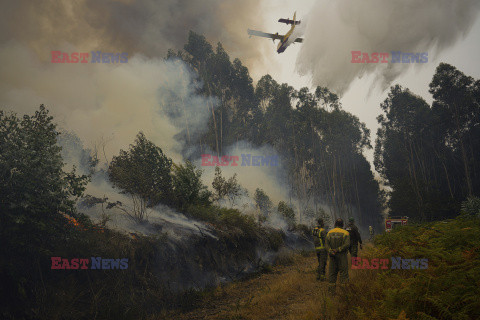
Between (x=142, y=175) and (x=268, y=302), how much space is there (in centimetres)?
724

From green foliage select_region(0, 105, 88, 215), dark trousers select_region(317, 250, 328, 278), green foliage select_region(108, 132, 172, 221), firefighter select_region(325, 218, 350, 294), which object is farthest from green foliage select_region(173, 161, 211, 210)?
firefighter select_region(325, 218, 350, 294)

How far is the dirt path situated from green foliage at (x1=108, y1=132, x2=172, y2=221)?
443 centimetres

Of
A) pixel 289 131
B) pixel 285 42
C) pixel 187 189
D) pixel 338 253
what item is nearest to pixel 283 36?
pixel 285 42

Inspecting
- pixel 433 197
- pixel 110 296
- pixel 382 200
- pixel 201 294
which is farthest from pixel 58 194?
pixel 382 200

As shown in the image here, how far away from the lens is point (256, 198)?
3625 centimetres

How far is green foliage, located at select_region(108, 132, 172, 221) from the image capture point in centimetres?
1133

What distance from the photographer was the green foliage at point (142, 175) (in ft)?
37.2

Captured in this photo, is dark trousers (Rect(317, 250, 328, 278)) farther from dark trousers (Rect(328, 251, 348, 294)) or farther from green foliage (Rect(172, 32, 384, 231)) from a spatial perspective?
A: green foliage (Rect(172, 32, 384, 231))

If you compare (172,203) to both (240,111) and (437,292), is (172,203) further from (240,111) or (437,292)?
(240,111)

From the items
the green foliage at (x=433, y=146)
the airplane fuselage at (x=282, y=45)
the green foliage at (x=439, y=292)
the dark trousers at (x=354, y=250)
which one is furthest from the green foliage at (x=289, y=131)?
the green foliage at (x=439, y=292)

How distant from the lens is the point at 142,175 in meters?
11.6

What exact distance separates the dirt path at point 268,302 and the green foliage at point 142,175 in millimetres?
4430

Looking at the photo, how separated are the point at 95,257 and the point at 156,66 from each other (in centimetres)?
4995

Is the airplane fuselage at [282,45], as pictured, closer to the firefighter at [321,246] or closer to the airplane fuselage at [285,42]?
the airplane fuselage at [285,42]
